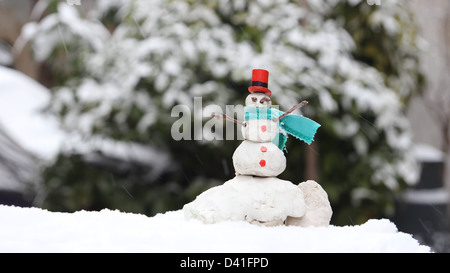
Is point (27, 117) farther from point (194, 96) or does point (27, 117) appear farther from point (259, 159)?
point (259, 159)

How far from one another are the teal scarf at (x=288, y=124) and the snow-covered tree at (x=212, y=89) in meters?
1.38

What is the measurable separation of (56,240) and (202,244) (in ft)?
0.97

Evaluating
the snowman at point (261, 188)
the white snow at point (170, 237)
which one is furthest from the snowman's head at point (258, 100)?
the white snow at point (170, 237)

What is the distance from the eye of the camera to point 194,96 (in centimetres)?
289

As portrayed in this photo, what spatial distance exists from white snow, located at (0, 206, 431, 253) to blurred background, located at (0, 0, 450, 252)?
5.06 ft

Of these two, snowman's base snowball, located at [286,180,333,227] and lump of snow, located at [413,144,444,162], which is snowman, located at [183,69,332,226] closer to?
snowman's base snowball, located at [286,180,333,227]

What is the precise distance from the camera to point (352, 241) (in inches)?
45.4

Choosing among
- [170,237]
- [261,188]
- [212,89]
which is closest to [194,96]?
[212,89]

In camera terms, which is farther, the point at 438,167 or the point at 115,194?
the point at 438,167

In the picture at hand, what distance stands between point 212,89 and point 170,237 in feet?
5.99

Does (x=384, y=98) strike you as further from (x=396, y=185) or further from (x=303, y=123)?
Answer: (x=303, y=123)
